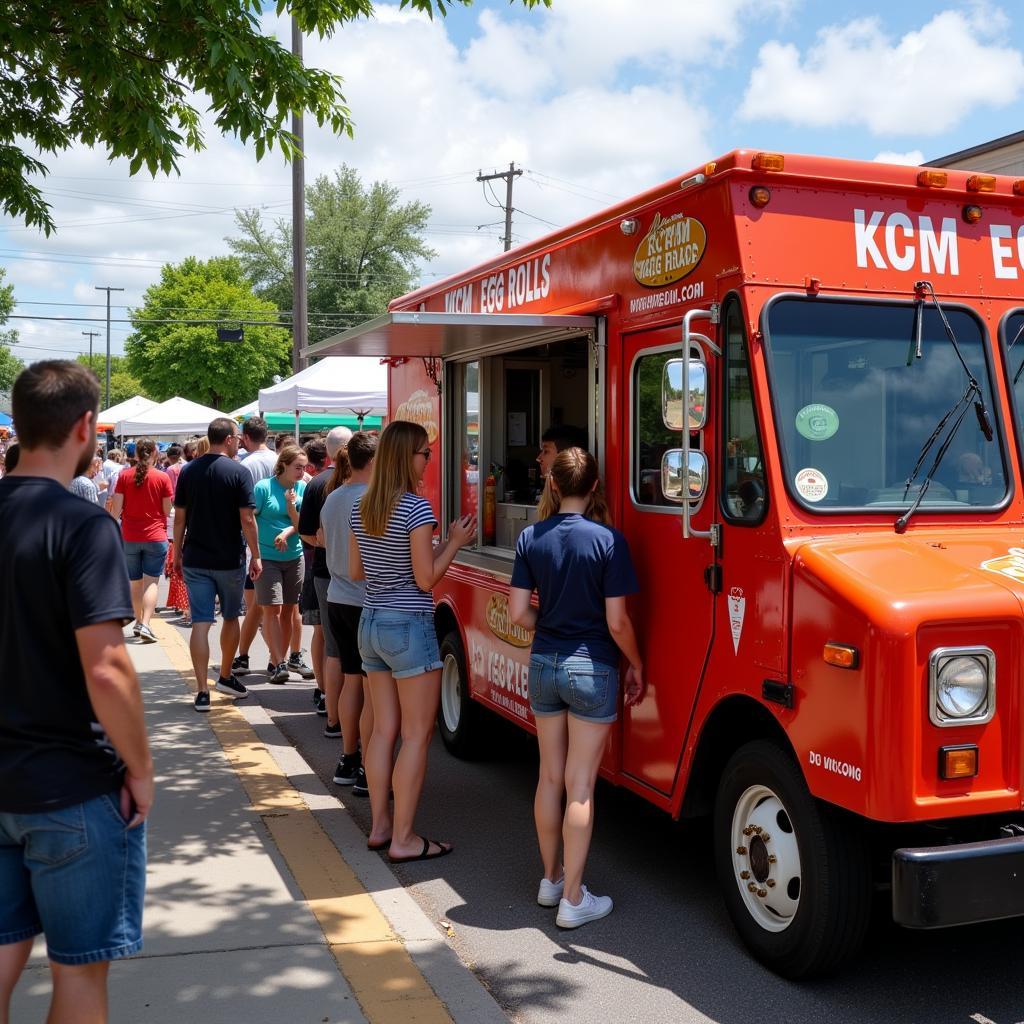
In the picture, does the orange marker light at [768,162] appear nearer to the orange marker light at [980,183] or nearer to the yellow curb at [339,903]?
the orange marker light at [980,183]

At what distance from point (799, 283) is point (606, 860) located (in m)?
2.81

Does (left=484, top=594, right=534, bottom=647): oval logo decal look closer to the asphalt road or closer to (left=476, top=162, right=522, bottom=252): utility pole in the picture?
the asphalt road

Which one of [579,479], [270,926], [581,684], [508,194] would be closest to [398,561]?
[579,479]

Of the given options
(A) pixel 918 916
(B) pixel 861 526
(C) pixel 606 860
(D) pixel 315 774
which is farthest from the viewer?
(D) pixel 315 774

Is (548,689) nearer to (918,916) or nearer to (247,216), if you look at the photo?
(918,916)

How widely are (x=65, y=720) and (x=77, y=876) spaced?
35cm

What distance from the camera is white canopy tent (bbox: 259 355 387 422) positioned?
1261 cm

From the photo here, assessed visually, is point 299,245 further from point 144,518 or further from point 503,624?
point 503,624

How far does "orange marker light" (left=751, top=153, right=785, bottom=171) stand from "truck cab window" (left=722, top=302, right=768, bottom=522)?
19.2 inches

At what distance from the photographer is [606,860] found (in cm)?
523

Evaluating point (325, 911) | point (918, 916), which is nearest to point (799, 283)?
point (918, 916)

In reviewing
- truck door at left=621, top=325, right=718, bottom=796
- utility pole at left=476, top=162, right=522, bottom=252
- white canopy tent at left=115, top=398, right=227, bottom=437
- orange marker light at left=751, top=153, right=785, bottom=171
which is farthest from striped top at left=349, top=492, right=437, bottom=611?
utility pole at left=476, top=162, right=522, bottom=252

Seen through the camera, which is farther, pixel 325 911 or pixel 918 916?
pixel 325 911

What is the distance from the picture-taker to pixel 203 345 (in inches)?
2420
